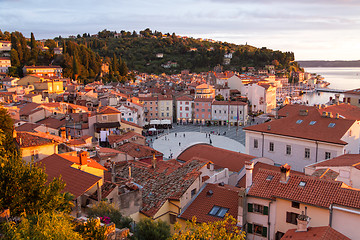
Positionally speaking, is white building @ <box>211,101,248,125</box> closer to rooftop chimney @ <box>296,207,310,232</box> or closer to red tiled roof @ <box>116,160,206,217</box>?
red tiled roof @ <box>116,160,206,217</box>

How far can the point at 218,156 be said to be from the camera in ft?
91.1

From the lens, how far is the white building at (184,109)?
7969 cm

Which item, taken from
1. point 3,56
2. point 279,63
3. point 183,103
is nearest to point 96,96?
point 183,103

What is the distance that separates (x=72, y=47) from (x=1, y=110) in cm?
8480

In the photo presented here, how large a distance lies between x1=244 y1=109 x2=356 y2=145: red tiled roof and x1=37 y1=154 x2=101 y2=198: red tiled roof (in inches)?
739

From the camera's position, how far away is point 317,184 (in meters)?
14.7

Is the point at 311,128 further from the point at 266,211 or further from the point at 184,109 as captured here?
the point at 184,109

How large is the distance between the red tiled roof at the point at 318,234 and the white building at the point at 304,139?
15.2m

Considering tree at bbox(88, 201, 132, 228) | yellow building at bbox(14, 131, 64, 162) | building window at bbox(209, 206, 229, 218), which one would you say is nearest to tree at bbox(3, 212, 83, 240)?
tree at bbox(88, 201, 132, 228)

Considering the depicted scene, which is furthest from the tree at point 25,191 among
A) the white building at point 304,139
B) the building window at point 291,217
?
the white building at point 304,139

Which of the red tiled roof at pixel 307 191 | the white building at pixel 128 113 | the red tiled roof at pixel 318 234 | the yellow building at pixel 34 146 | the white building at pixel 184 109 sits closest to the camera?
the red tiled roof at pixel 318 234

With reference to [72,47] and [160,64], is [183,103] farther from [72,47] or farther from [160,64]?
[160,64]

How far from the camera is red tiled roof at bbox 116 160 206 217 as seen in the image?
17402 mm

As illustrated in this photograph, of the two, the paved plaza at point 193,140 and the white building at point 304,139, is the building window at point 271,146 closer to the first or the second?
the white building at point 304,139
